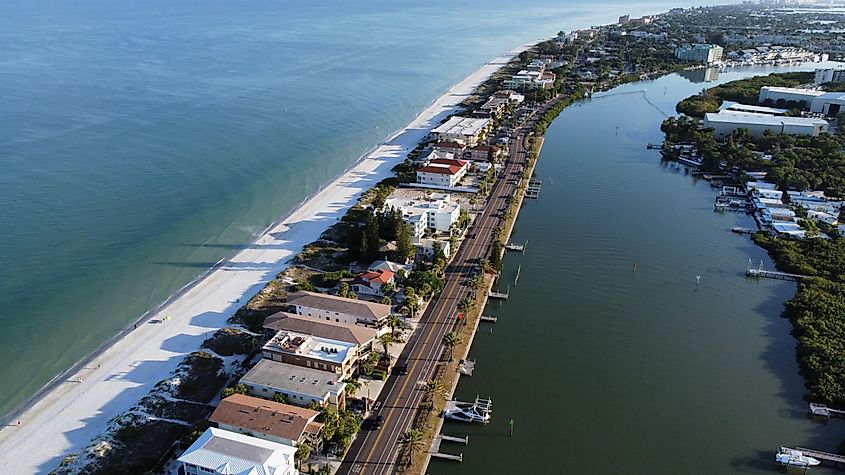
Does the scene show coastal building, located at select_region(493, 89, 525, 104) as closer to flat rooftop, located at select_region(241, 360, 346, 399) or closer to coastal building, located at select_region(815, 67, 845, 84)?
coastal building, located at select_region(815, 67, 845, 84)

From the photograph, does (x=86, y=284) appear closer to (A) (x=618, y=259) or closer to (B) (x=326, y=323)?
(B) (x=326, y=323)

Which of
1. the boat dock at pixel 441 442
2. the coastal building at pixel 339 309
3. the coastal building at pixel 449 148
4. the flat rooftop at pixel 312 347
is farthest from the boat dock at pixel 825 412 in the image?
the coastal building at pixel 449 148

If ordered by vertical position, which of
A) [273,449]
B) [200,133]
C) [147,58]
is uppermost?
[147,58]

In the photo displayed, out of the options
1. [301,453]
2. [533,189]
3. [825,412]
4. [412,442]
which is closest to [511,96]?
A: [533,189]

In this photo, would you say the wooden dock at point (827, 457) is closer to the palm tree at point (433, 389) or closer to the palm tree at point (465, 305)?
the palm tree at point (433, 389)

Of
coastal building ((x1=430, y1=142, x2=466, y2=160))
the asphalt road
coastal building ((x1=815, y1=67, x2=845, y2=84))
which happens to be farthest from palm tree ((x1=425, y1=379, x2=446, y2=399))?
coastal building ((x1=815, y1=67, x2=845, y2=84))

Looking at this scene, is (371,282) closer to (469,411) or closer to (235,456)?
(469,411)

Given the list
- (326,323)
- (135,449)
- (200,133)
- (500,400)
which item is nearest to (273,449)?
(135,449)
